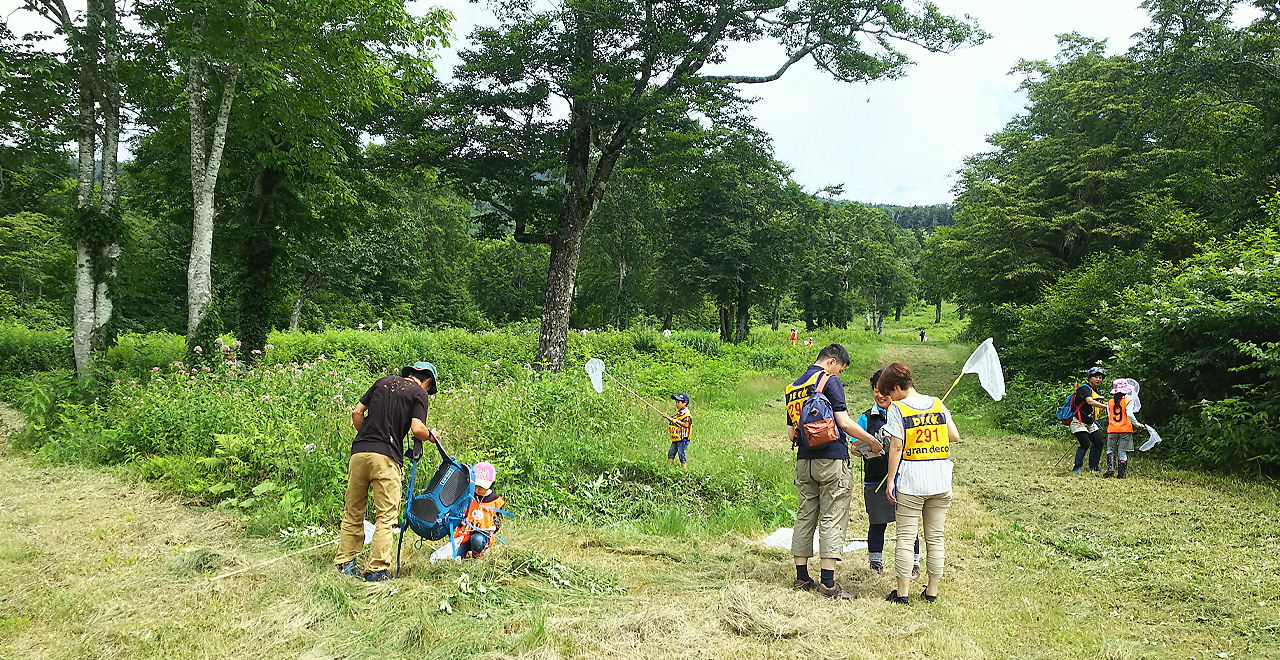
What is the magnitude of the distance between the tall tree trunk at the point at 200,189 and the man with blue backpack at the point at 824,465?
10.4 metres

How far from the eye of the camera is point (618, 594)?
5.00 m

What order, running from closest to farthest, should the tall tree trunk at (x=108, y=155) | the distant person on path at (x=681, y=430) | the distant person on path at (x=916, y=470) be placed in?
the distant person on path at (x=916, y=470)
the distant person on path at (x=681, y=430)
the tall tree trunk at (x=108, y=155)

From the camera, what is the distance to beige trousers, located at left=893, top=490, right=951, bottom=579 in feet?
15.9

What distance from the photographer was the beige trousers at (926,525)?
485 centimetres

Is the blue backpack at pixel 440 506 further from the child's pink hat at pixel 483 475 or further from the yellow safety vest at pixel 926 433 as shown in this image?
the yellow safety vest at pixel 926 433

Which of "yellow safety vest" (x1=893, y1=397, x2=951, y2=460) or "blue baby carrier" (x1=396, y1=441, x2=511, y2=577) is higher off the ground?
"yellow safety vest" (x1=893, y1=397, x2=951, y2=460)

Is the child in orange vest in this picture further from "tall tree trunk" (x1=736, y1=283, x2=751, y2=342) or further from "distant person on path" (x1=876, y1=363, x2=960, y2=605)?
"tall tree trunk" (x1=736, y1=283, x2=751, y2=342)

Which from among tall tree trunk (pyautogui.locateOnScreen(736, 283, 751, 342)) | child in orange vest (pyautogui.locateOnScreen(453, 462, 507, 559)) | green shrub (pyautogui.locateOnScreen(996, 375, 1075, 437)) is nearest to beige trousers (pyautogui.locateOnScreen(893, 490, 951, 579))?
child in orange vest (pyautogui.locateOnScreen(453, 462, 507, 559))

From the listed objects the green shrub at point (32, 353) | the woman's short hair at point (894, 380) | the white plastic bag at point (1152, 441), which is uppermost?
the woman's short hair at point (894, 380)

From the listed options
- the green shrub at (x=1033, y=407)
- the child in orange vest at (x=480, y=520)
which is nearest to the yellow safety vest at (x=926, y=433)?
the child in orange vest at (x=480, y=520)

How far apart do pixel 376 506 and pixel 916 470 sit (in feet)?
13.7

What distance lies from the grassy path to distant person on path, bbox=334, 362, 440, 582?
282 mm

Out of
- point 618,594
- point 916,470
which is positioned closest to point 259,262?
point 618,594

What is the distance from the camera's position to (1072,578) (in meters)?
5.41
